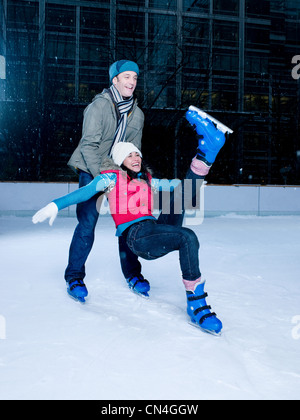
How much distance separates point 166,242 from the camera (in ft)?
5.82

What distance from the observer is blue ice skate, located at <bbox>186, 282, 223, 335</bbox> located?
1.67m

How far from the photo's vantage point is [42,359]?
140cm

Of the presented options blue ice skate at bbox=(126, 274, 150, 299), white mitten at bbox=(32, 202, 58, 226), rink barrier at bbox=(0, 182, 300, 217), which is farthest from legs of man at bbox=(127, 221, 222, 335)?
rink barrier at bbox=(0, 182, 300, 217)

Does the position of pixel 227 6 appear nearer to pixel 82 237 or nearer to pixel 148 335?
pixel 82 237

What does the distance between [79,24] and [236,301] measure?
1884cm

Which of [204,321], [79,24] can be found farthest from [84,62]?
[204,321]

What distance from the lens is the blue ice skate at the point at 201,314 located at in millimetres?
1671

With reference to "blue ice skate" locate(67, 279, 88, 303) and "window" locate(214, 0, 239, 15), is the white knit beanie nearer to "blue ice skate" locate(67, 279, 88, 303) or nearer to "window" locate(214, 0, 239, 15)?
"blue ice skate" locate(67, 279, 88, 303)

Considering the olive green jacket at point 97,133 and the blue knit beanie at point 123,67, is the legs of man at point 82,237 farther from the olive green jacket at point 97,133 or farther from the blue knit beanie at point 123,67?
the blue knit beanie at point 123,67

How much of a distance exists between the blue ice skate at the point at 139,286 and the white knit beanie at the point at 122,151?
2.22 ft

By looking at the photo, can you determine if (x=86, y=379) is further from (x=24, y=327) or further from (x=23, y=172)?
(x=23, y=172)

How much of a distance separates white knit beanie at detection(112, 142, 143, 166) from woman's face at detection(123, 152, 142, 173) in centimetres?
2

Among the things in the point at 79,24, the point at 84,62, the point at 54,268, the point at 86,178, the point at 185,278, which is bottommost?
the point at 54,268

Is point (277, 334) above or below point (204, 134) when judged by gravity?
below
